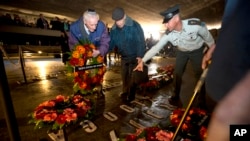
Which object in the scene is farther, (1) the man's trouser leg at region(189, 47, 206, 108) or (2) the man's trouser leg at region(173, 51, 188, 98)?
(2) the man's trouser leg at region(173, 51, 188, 98)

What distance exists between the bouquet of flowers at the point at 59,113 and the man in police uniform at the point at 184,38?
1260mm

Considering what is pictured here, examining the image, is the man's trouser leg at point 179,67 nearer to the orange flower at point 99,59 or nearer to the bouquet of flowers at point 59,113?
the orange flower at point 99,59

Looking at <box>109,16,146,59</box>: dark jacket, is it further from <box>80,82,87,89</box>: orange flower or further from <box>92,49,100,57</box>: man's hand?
<box>80,82,87,89</box>: orange flower

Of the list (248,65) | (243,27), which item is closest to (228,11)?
(243,27)

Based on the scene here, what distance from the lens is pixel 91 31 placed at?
4.20 meters

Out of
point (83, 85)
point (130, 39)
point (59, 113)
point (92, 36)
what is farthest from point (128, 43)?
point (59, 113)

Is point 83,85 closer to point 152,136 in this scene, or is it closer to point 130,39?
point 130,39

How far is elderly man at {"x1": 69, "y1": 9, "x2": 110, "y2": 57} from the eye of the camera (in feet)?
13.0

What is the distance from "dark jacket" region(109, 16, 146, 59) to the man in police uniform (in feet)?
2.49

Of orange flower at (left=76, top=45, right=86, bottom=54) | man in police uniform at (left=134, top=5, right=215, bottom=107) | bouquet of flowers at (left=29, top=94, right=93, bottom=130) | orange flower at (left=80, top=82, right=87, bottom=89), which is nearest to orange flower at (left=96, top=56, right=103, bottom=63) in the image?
orange flower at (left=76, top=45, right=86, bottom=54)

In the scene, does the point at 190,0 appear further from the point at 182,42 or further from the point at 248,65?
the point at 248,65

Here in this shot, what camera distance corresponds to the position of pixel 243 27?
738 mm

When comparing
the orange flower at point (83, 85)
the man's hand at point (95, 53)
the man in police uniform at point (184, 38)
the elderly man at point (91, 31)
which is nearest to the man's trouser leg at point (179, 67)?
the man in police uniform at point (184, 38)

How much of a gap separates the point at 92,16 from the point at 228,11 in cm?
338
